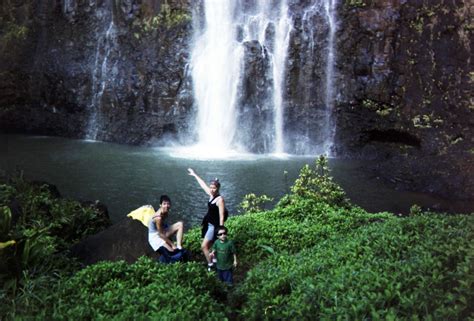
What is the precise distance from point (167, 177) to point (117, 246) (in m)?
10.2

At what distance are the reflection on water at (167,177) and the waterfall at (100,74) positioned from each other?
3.60 meters

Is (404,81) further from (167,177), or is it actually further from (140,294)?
(140,294)

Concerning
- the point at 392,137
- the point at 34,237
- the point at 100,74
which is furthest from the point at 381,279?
the point at 100,74

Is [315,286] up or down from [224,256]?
up

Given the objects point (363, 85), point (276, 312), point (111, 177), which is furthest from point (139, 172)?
point (276, 312)

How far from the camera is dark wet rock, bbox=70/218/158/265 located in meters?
7.76

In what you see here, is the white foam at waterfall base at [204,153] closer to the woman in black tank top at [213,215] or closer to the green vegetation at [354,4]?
the green vegetation at [354,4]

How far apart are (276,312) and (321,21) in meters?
22.1

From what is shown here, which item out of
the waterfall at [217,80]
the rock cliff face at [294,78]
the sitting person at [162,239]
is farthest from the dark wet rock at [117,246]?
the waterfall at [217,80]

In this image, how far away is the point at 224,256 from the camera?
7230mm

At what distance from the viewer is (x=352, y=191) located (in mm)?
16734

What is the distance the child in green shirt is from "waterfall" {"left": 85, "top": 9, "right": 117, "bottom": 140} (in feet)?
73.1

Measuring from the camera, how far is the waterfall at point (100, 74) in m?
28.0

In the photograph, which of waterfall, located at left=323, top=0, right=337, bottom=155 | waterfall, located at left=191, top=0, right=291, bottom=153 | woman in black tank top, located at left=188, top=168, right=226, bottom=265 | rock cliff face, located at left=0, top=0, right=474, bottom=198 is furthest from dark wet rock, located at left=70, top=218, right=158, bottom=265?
waterfall, located at left=323, top=0, right=337, bottom=155
